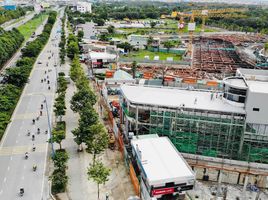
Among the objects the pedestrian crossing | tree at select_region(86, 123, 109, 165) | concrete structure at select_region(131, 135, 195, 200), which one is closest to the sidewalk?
tree at select_region(86, 123, 109, 165)

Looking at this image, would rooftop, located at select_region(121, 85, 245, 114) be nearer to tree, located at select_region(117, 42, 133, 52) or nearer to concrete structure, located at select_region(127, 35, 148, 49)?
tree, located at select_region(117, 42, 133, 52)

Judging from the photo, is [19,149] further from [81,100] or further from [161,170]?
[161,170]

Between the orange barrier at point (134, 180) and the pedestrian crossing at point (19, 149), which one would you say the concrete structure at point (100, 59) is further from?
the orange barrier at point (134, 180)

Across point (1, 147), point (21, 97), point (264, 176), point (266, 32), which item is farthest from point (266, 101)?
point (266, 32)

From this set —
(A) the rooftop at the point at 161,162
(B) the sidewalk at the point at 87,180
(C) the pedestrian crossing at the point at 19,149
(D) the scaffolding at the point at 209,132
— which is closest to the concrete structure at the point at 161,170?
(A) the rooftop at the point at 161,162

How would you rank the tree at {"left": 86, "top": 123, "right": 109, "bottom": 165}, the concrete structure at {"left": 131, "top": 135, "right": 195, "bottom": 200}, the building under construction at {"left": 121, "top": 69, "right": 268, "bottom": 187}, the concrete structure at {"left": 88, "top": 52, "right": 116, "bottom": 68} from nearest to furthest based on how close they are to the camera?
the concrete structure at {"left": 131, "top": 135, "right": 195, "bottom": 200} < the building under construction at {"left": 121, "top": 69, "right": 268, "bottom": 187} < the tree at {"left": 86, "top": 123, "right": 109, "bottom": 165} < the concrete structure at {"left": 88, "top": 52, "right": 116, "bottom": 68}

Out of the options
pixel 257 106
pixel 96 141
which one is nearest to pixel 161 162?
pixel 96 141
